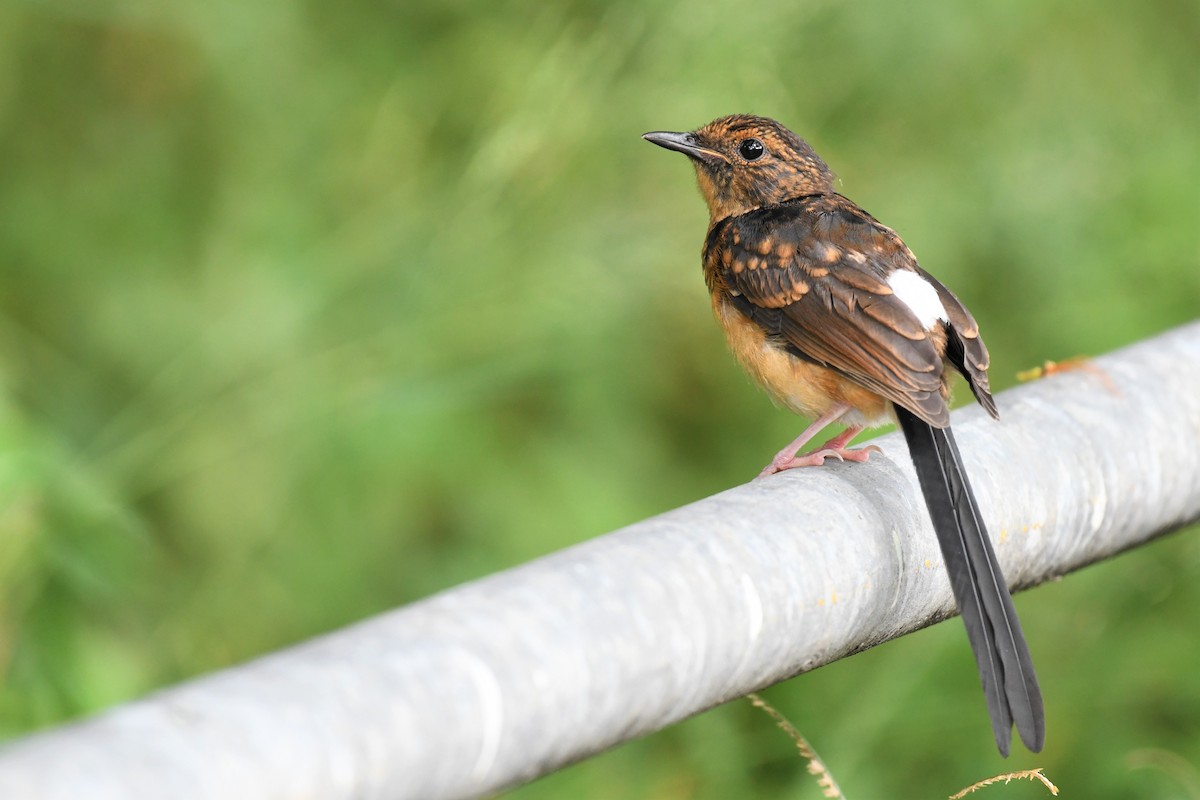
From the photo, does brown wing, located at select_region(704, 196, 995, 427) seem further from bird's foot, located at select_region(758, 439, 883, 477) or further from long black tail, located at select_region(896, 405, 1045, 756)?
long black tail, located at select_region(896, 405, 1045, 756)

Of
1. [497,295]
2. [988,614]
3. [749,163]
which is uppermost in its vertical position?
[749,163]

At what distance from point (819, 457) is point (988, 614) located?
36.4 inches

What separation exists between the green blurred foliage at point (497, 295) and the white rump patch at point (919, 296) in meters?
1.02

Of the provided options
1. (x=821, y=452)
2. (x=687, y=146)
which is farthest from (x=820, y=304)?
(x=687, y=146)

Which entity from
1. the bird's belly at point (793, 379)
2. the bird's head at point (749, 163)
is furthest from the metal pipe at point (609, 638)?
the bird's head at point (749, 163)

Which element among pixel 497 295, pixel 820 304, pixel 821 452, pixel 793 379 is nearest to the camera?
pixel 821 452

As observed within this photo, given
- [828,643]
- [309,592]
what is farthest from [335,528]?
[828,643]

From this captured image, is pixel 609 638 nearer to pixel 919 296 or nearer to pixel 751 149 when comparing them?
pixel 919 296

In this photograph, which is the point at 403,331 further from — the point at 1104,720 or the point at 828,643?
the point at 828,643

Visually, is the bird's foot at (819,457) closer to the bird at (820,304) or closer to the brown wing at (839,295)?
the bird at (820,304)

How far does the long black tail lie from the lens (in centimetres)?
215

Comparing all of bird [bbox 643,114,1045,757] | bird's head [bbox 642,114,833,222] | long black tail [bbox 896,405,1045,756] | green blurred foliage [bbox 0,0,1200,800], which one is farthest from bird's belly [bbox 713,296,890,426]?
long black tail [bbox 896,405,1045,756]

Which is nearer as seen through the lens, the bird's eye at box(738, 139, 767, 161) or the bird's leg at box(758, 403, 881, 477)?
the bird's leg at box(758, 403, 881, 477)

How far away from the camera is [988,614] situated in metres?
2.21
